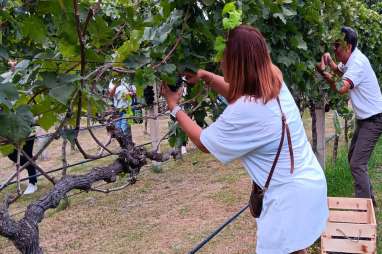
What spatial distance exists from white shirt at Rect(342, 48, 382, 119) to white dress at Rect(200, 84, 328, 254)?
2.00 metres

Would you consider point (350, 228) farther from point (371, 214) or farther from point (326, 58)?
point (326, 58)

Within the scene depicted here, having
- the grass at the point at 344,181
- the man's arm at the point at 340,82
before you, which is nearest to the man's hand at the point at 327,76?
the man's arm at the point at 340,82

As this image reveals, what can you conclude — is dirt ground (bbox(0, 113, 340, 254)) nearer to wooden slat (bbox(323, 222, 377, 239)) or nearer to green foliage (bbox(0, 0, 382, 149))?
wooden slat (bbox(323, 222, 377, 239))

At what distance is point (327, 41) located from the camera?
385 centimetres

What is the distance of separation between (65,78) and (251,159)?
2.76 ft

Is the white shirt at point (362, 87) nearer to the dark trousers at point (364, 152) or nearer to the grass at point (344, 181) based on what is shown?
the dark trousers at point (364, 152)

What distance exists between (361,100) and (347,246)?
126 cm

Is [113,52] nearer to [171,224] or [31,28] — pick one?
[31,28]

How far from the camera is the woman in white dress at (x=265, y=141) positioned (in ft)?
6.14

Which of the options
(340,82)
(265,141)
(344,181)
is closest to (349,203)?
(340,82)

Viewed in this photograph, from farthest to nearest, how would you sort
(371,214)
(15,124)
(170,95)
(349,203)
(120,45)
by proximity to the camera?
(349,203), (371,214), (120,45), (170,95), (15,124)

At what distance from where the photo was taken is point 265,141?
6.24 feet

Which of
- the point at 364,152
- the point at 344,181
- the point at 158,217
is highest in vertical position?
the point at 364,152

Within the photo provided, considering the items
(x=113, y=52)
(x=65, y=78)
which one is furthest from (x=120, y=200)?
(x=65, y=78)
